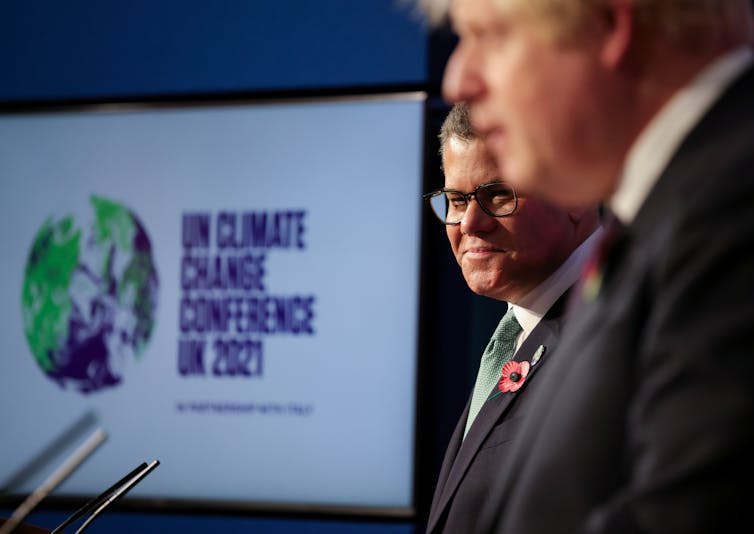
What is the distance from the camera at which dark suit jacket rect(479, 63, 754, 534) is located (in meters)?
0.56

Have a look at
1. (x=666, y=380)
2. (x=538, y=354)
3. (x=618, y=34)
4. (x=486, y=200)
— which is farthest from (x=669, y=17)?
(x=486, y=200)

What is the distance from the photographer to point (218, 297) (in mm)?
3055

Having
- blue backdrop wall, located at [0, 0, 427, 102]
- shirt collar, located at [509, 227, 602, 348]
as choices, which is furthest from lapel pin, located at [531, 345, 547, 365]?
blue backdrop wall, located at [0, 0, 427, 102]

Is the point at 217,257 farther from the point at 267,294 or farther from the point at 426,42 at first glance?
the point at 426,42

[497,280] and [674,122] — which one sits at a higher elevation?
[674,122]

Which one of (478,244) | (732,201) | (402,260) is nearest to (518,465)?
(732,201)

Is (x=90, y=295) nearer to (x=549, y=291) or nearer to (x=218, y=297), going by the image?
(x=218, y=297)

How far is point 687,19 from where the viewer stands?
0.67 meters

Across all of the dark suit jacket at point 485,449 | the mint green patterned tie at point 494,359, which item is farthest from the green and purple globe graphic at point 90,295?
the dark suit jacket at point 485,449

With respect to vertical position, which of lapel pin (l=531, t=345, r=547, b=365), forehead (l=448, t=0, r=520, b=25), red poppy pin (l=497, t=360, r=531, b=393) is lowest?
red poppy pin (l=497, t=360, r=531, b=393)

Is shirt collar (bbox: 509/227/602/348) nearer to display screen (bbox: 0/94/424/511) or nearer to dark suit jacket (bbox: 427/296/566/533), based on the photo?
dark suit jacket (bbox: 427/296/566/533)

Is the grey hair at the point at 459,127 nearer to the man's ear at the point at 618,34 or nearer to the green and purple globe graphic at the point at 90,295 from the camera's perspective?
the man's ear at the point at 618,34

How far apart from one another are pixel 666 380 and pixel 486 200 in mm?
1289

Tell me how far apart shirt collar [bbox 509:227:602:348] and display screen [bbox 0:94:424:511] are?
1.14 m
